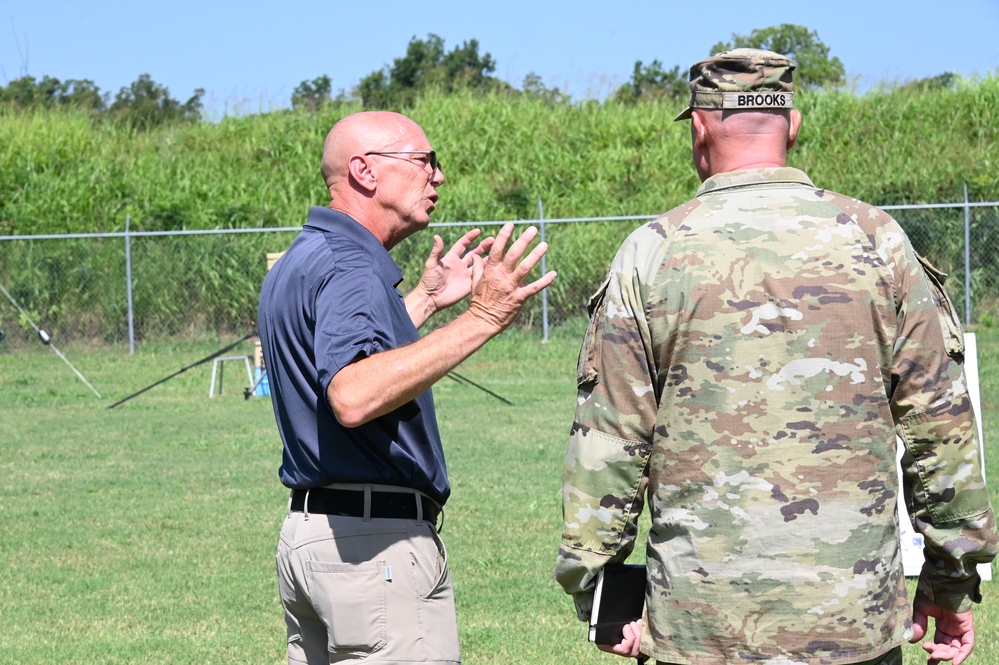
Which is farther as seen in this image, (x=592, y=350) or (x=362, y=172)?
(x=362, y=172)

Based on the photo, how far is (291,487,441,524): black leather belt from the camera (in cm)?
322

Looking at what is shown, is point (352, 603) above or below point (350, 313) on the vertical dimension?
below

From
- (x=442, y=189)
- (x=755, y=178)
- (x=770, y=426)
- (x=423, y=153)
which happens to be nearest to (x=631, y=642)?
(x=770, y=426)

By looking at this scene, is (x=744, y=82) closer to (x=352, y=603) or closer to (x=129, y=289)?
(x=352, y=603)

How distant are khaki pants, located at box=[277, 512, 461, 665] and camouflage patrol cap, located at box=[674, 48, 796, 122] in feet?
4.62

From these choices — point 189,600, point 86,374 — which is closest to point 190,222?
point 86,374

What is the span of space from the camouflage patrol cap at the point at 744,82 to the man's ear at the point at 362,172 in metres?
1.01

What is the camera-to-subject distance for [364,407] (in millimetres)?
2922

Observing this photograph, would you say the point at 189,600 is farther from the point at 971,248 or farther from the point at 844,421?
the point at 971,248

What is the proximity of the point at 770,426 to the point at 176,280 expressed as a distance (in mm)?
18991

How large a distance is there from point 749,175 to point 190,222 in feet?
71.3

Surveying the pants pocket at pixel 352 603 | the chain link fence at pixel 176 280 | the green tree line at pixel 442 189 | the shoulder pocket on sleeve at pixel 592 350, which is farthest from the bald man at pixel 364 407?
the green tree line at pixel 442 189

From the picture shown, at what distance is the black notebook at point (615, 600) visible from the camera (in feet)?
9.53

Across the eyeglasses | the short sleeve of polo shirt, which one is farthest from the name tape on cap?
the short sleeve of polo shirt
